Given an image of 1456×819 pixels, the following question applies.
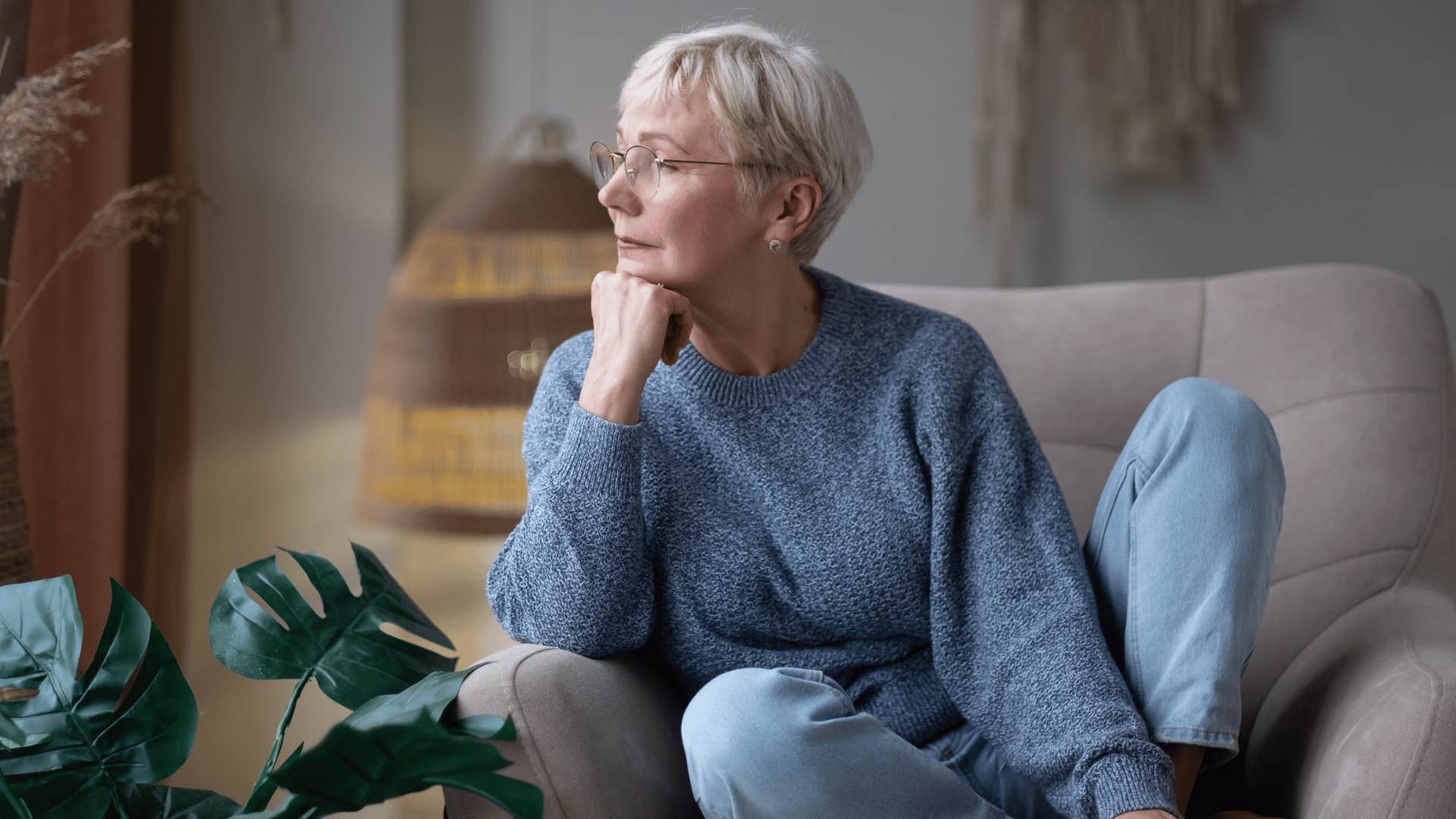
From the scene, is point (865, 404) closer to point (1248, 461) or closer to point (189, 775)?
point (1248, 461)

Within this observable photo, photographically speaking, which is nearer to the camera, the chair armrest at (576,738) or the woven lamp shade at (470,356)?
the chair armrest at (576,738)

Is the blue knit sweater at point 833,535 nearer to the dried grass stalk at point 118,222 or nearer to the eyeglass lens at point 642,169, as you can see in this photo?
the eyeglass lens at point 642,169

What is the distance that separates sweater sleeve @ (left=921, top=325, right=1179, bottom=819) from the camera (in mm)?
1068

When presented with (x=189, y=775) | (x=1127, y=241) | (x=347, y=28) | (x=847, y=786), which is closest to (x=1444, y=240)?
(x=1127, y=241)

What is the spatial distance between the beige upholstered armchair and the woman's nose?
432 millimetres

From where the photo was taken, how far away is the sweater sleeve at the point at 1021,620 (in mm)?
1068

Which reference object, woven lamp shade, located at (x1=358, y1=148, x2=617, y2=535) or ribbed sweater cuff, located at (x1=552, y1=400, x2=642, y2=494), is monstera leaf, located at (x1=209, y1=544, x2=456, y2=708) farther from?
woven lamp shade, located at (x1=358, y1=148, x2=617, y2=535)

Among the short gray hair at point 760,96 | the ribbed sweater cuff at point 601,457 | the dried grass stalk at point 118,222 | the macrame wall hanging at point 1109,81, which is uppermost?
the macrame wall hanging at point 1109,81

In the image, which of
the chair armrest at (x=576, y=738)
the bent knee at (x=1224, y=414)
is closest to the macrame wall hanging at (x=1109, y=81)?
the bent knee at (x=1224, y=414)

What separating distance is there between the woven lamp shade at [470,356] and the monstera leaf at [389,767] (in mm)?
968

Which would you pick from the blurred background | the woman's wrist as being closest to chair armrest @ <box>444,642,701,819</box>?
the woman's wrist

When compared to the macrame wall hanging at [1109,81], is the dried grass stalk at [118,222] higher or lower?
lower

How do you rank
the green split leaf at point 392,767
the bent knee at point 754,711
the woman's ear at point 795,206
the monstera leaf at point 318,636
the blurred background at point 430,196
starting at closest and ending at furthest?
the green split leaf at point 392,767, the bent knee at point 754,711, the monstera leaf at point 318,636, the woman's ear at point 795,206, the blurred background at point 430,196

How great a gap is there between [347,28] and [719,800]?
5.93ft
